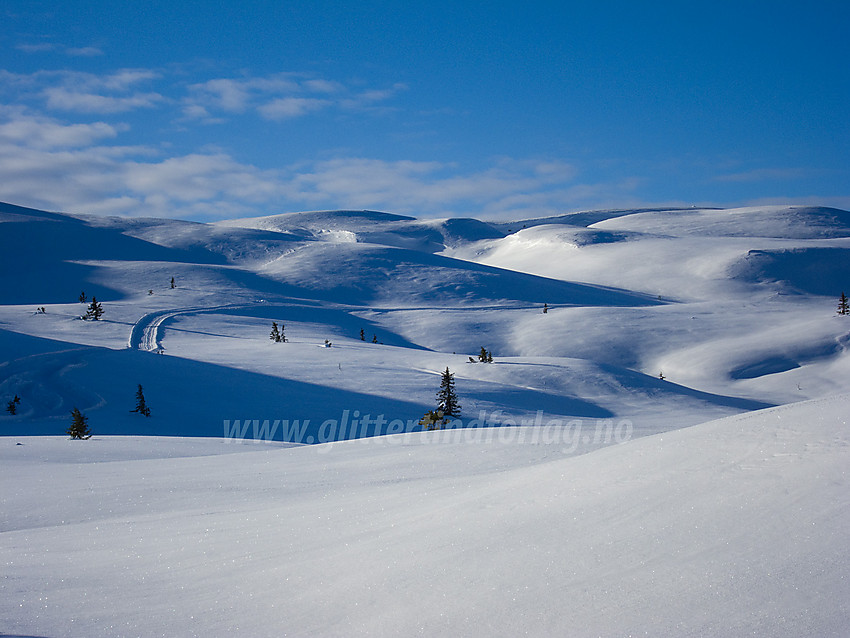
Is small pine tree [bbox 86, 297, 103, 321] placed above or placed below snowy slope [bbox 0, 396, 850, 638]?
above

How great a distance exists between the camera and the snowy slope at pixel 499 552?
9.80 feet

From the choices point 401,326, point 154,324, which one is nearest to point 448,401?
point 154,324

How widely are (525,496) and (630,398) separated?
1828 centimetres

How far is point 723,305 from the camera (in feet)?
141

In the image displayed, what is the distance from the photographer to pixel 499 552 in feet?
12.2

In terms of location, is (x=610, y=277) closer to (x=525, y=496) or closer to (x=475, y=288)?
(x=475, y=288)

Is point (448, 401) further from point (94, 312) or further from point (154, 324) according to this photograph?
point (94, 312)

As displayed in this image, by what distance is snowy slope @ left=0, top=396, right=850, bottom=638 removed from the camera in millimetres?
2988

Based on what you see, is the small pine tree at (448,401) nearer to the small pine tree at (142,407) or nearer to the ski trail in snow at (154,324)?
the small pine tree at (142,407)

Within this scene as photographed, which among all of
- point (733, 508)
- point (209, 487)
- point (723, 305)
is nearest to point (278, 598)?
point (733, 508)

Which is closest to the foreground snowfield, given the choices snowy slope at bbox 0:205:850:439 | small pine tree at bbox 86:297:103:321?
snowy slope at bbox 0:205:850:439

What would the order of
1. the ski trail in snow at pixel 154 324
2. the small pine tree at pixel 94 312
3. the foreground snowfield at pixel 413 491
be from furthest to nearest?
the small pine tree at pixel 94 312
the ski trail in snow at pixel 154 324
the foreground snowfield at pixel 413 491

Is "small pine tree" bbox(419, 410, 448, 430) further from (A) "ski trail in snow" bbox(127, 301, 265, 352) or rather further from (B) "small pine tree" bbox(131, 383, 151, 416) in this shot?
(A) "ski trail in snow" bbox(127, 301, 265, 352)

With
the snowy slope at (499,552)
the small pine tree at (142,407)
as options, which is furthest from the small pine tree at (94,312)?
the snowy slope at (499,552)
